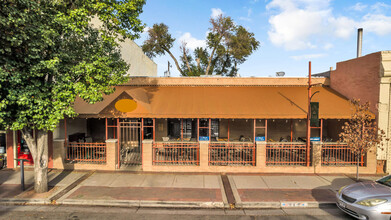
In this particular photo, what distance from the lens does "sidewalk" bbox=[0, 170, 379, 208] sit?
759cm

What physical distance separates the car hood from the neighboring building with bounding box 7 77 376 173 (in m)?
3.36

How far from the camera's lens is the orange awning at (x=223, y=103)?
37.4ft

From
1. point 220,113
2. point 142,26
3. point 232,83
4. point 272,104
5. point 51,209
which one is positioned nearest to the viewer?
point 51,209

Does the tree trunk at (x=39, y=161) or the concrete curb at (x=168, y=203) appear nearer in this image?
the concrete curb at (x=168, y=203)

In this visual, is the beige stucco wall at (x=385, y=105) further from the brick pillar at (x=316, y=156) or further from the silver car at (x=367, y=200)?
the silver car at (x=367, y=200)

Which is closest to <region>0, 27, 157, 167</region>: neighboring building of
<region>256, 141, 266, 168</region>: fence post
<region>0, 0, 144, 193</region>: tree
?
<region>0, 0, 144, 193</region>: tree

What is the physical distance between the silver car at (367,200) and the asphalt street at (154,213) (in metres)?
0.63

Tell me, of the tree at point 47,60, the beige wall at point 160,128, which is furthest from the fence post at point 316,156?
the tree at point 47,60

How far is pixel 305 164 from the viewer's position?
426 inches

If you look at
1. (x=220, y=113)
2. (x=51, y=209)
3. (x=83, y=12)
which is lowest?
(x=51, y=209)

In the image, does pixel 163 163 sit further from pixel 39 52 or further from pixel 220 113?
pixel 39 52

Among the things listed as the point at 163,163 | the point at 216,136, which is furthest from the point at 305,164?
the point at 163,163

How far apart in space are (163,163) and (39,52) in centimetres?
710

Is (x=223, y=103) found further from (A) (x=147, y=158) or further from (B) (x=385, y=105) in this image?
(B) (x=385, y=105)
